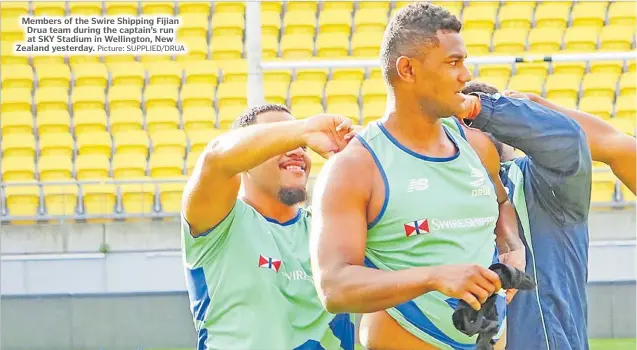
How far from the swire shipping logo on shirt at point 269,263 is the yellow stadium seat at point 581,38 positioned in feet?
32.8

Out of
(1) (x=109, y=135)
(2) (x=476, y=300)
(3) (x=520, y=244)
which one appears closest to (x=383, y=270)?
(2) (x=476, y=300)

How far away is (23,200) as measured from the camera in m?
11.1

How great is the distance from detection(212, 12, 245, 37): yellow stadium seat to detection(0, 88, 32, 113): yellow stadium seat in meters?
2.31

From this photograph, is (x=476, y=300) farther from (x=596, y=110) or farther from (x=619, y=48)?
(x=619, y=48)

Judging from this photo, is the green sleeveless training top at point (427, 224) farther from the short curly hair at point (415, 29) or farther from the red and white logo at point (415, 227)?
the short curly hair at point (415, 29)

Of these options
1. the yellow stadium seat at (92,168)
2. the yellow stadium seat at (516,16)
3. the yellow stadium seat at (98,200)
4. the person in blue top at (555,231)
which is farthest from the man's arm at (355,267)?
the yellow stadium seat at (516,16)

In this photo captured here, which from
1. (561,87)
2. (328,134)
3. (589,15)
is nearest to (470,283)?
(328,134)

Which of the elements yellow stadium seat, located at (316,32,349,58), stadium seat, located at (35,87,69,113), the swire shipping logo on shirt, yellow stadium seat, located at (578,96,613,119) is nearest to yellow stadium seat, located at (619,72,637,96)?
yellow stadium seat, located at (578,96,613,119)

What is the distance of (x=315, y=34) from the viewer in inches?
526

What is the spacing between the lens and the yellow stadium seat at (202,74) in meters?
12.8

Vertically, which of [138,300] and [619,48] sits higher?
[619,48]

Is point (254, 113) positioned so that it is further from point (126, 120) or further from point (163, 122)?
point (126, 120)

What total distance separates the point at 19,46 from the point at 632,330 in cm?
771

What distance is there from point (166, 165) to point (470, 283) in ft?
30.4
